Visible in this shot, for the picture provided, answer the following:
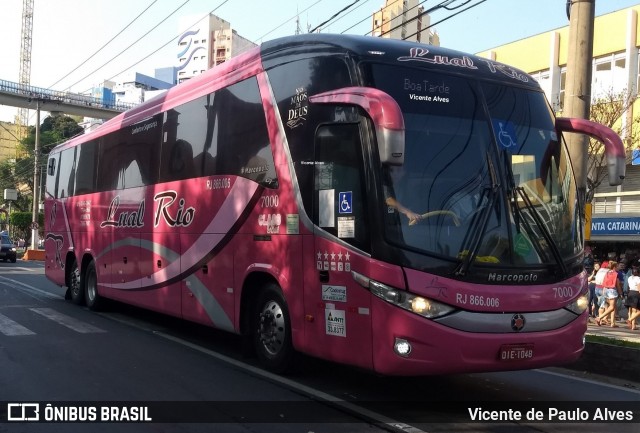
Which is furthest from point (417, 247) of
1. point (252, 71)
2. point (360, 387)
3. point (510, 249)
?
point (252, 71)

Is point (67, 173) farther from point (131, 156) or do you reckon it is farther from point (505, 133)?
point (505, 133)

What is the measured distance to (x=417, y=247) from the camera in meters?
5.36

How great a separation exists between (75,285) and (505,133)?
1094 cm

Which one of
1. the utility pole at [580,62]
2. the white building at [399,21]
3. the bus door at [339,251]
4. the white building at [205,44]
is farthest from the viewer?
the white building at [205,44]

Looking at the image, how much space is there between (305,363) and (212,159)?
3023mm

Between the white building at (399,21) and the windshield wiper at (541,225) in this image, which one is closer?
the windshield wiper at (541,225)

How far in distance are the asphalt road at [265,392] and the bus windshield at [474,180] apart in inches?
62.8

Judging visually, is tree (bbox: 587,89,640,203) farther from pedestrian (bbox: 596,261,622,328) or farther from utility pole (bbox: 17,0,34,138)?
utility pole (bbox: 17,0,34,138)

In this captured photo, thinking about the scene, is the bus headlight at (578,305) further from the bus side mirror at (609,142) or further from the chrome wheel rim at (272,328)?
the chrome wheel rim at (272,328)

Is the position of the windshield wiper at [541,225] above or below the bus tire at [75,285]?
above

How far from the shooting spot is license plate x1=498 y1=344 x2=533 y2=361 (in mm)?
5371

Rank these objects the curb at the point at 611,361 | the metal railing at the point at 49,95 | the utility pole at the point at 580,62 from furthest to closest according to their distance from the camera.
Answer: the metal railing at the point at 49,95 → the utility pole at the point at 580,62 → the curb at the point at 611,361

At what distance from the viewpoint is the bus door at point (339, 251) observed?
5.63m

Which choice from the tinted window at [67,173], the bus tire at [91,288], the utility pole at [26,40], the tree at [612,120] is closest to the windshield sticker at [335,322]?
the bus tire at [91,288]
